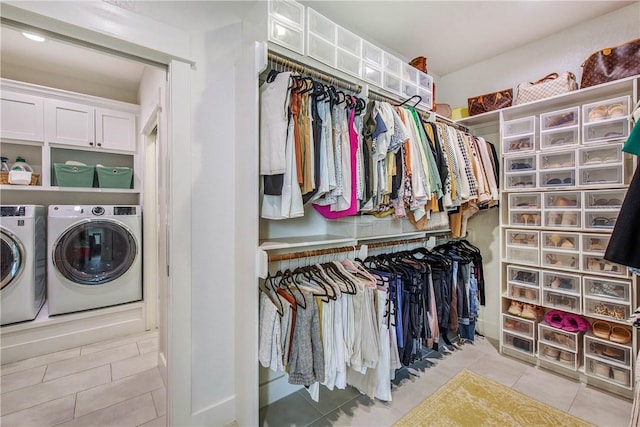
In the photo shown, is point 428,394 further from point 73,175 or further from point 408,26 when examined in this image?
point 73,175

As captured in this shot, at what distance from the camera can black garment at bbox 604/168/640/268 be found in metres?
1.15

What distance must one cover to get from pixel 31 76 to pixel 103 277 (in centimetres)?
207

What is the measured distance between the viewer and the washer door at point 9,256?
7.20 ft

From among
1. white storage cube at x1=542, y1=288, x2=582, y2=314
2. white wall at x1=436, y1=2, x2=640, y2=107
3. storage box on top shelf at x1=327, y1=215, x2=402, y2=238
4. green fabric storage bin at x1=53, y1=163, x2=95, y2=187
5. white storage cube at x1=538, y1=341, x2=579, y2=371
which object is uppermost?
white wall at x1=436, y1=2, x2=640, y2=107

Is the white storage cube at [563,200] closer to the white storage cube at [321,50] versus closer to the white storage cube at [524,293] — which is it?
the white storage cube at [524,293]

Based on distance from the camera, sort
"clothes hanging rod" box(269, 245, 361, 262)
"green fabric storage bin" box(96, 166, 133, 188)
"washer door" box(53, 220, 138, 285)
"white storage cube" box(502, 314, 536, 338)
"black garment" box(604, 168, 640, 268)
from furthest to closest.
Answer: "green fabric storage bin" box(96, 166, 133, 188) < "washer door" box(53, 220, 138, 285) < "white storage cube" box(502, 314, 536, 338) < "clothes hanging rod" box(269, 245, 361, 262) < "black garment" box(604, 168, 640, 268)

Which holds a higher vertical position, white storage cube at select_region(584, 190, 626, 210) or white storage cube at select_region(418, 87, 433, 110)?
white storage cube at select_region(418, 87, 433, 110)

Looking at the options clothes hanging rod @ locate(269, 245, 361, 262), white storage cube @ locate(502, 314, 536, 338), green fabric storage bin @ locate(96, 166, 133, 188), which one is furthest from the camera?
green fabric storage bin @ locate(96, 166, 133, 188)

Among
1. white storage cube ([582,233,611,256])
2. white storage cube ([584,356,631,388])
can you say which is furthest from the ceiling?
white storage cube ([584,356,631,388])

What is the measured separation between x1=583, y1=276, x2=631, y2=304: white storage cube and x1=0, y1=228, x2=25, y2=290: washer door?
4455 mm

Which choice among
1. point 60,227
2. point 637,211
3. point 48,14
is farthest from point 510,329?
point 60,227

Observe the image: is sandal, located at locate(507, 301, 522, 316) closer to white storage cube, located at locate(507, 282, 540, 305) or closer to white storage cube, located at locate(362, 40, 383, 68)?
white storage cube, located at locate(507, 282, 540, 305)

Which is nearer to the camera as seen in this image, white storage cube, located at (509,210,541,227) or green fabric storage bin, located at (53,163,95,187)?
white storage cube, located at (509,210,541,227)

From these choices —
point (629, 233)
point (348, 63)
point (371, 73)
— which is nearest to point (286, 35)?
point (348, 63)
